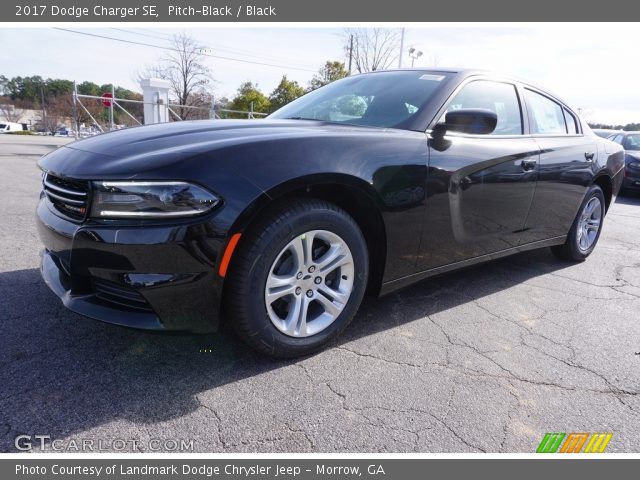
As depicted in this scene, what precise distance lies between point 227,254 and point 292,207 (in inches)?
15.0

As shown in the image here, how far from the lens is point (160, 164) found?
5.90ft

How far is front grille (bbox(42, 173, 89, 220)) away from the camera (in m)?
1.87

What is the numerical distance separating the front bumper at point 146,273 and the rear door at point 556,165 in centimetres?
250

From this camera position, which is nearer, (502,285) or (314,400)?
(314,400)

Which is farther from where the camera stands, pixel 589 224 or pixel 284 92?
pixel 284 92

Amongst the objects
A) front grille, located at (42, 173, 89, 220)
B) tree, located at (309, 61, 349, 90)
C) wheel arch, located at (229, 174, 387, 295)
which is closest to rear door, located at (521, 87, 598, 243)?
wheel arch, located at (229, 174, 387, 295)

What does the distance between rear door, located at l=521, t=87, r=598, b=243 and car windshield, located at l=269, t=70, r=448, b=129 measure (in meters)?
1.06

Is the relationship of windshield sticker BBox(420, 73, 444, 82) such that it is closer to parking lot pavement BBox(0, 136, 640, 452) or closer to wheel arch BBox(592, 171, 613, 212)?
parking lot pavement BBox(0, 136, 640, 452)

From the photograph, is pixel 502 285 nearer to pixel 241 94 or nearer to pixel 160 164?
pixel 160 164

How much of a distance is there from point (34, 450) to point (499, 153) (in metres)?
2.86

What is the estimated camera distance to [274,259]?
199 cm

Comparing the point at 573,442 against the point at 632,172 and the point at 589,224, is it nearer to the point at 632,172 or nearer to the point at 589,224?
the point at 589,224

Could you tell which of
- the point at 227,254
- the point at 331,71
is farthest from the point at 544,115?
the point at 331,71
